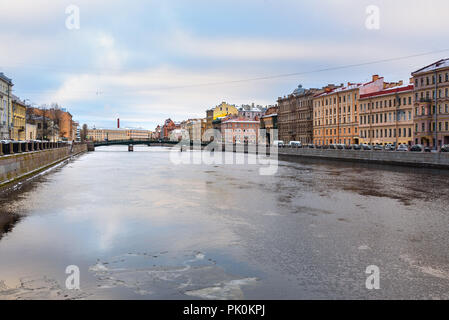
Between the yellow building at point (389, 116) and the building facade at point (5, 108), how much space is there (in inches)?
2644

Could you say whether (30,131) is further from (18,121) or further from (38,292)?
(38,292)

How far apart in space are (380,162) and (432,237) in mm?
39095

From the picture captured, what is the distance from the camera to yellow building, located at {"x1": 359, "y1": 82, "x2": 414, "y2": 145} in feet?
242

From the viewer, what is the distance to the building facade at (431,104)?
2571 inches

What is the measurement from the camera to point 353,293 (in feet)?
23.7

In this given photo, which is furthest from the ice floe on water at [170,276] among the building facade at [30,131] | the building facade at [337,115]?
the building facade at [30,131]

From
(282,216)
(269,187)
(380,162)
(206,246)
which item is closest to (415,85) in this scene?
(380,162)

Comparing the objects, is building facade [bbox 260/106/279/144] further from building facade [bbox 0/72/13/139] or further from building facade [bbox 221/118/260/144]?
building facade [bbox 0/72/13/139]

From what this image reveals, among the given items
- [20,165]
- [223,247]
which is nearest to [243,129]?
[20,165]

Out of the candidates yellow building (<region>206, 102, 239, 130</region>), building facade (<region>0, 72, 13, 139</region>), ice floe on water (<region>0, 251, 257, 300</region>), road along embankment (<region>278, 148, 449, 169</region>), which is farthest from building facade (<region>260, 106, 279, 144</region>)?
ice floe on water (<region>0, 251, 257, 300</region>)

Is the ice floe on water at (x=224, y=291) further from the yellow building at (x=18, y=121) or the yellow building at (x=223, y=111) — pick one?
the yellow building at (x=223, y=111)

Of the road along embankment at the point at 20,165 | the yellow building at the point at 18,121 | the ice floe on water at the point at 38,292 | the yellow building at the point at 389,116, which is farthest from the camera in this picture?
the yellow building at the point at 18,121

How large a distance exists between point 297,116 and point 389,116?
39.6m

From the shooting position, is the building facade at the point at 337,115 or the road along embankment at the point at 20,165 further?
the building facade at the point at 337,115
